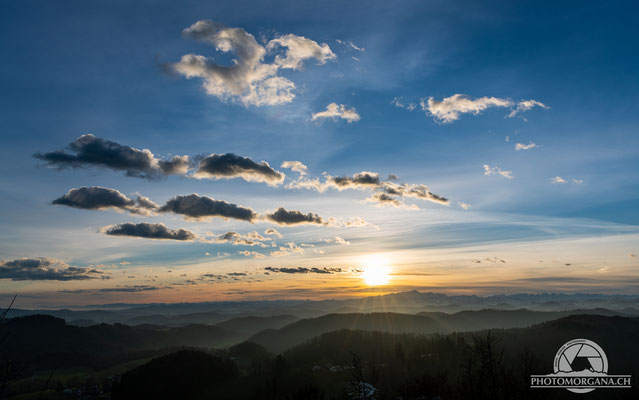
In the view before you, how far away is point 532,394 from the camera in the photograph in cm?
12850

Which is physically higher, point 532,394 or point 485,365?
point 485,365

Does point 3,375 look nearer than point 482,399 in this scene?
Yes

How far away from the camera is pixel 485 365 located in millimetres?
79688

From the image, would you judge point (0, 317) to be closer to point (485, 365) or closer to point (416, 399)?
point (485, 365)

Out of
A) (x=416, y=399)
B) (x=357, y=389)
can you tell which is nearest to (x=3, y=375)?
(x=357, y=389)

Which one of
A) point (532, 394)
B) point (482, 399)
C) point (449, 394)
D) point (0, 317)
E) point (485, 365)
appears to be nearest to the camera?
point (0, 317)

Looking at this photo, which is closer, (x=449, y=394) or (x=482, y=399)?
(x=482, y=399)

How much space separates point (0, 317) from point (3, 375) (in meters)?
2.92

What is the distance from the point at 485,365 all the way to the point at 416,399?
453 feet

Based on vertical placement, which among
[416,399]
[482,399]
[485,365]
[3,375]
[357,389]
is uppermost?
[3,375]

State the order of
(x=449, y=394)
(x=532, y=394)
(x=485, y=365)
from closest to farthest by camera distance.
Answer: (x=485, y=365), (x=532, y=394), (x=449, y=394)

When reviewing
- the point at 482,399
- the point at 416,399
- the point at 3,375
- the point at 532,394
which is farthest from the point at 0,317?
the point at 416,399

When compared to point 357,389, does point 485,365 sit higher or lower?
higher

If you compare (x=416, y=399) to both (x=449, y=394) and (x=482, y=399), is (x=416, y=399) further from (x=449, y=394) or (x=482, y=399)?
(x=482, y=399)
